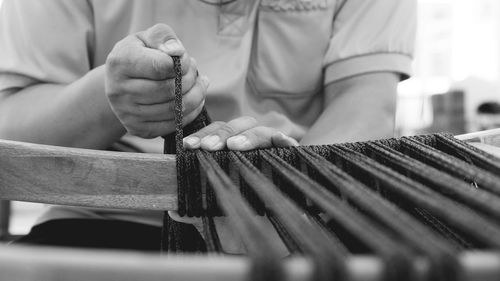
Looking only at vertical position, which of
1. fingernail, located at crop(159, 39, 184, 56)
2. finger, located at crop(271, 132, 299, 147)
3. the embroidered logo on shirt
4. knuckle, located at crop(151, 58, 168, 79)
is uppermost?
the embroidered logo on shirt

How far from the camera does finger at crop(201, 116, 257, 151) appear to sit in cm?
44

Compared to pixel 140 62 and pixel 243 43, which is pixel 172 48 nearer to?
pixel 140 62

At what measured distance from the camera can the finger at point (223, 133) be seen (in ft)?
1.45

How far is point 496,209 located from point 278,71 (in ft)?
1.89

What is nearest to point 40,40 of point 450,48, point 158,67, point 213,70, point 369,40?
point 213,70

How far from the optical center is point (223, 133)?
469 millimetres

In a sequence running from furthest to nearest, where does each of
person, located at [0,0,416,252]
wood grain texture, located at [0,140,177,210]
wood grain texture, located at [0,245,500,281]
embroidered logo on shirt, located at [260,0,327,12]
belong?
embroidered logo on shirt, located at [260,0,327,12]
person, located at [0,0,416,252]
wood grain texture, located at [0,140,177,210]
wood grain texture, located at [0,245,500,281]

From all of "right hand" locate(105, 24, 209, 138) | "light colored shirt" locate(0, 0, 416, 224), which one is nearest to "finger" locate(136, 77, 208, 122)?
"right hand" locate(105, 24, 209, 138)

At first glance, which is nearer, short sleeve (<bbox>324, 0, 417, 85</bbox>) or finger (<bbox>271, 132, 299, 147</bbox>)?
finger (<bbox>271, 132, 299, 147</bbox>)

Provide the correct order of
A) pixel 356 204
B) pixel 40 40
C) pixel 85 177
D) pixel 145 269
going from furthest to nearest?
pixel 40 40, pixel 85 177, pixel 356 204, pixel 145 269

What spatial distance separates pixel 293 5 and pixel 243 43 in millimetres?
112

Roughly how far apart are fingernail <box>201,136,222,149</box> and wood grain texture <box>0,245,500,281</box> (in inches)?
10.3

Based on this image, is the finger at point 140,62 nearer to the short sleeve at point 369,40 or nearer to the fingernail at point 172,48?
the fingernail at point 172,48

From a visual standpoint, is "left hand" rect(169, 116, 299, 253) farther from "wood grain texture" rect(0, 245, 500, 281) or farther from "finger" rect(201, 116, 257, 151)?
"wood grain texture" rect(0, 245, 500, 281)
